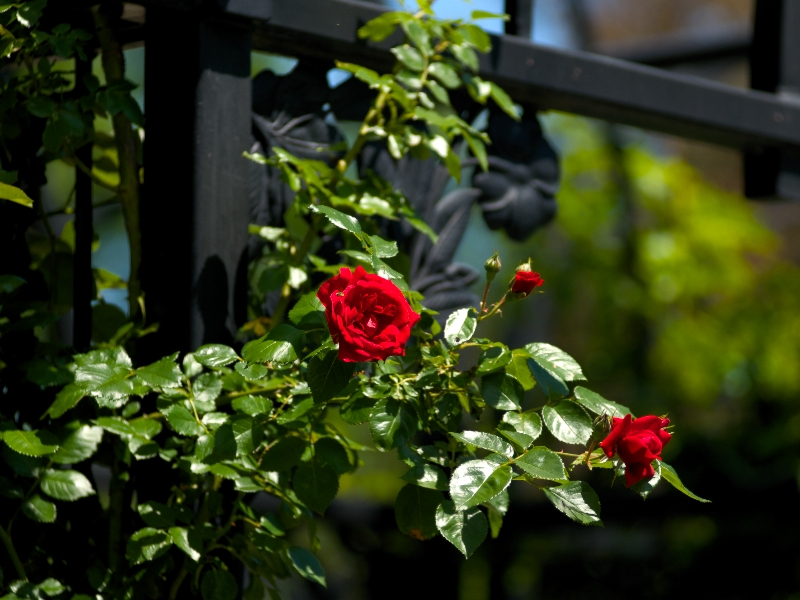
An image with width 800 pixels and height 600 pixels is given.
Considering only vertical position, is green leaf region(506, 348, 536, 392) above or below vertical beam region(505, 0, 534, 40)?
below

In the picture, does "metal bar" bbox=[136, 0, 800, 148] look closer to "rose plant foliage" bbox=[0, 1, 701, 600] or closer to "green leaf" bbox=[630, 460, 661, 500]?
"rose plant foliage" bbox=[0, 1, 701, 600]

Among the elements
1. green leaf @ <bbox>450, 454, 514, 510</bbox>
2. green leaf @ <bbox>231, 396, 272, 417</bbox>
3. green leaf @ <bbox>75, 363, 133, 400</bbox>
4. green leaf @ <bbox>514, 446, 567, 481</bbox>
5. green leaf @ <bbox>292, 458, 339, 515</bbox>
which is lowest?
green leaf @ <bbox>292, 458, 339, 515</bbox>

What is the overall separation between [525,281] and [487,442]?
6.9 inches

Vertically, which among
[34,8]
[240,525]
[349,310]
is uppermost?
[34,8]

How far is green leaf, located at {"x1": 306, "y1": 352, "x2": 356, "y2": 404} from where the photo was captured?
0.88 metres

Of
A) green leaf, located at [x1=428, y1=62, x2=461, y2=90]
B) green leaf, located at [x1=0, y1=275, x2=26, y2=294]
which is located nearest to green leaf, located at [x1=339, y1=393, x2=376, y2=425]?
green leaf, located at [x1=0, y1=275, x2=26, y2=294]

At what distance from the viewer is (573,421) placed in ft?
3.05

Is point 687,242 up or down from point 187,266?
down

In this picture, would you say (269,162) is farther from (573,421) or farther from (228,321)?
(573,421)

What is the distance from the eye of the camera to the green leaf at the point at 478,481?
81 cm

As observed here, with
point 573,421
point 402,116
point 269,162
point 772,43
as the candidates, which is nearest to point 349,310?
point 573,421

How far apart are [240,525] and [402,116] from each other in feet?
2.07

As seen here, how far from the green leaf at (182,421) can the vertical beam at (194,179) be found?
0.17m

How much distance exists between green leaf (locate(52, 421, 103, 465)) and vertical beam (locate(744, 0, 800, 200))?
4.95 ft
